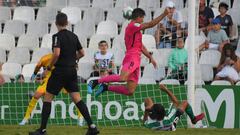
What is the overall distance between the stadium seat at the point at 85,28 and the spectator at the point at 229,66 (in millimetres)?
4240

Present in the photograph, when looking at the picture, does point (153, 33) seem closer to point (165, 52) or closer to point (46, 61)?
point (165, 52)

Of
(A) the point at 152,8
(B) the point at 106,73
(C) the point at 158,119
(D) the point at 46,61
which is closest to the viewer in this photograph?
(C) the point at 158,119

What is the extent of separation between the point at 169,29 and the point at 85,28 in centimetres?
304

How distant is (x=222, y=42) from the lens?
1998cm

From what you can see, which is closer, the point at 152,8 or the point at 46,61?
the point at 46,61

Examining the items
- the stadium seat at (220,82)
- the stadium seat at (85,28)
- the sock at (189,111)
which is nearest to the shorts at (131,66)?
the sock at (189,111)

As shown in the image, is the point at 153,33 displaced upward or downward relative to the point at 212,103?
upward

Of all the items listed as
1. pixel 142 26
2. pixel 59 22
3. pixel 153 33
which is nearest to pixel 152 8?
pixel 153 33

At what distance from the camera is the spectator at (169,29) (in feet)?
64.5

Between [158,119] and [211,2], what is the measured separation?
716 cm

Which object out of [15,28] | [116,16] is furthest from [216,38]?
[15,28]

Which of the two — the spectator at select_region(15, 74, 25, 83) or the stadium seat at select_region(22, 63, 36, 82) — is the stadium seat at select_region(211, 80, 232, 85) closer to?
the spectator at select_region(15, 74, 25, 83)

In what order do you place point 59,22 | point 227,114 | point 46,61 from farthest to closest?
point 227,114
point 46,61
point 59,22

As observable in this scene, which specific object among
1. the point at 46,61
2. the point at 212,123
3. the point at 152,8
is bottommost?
the point at 212,123
